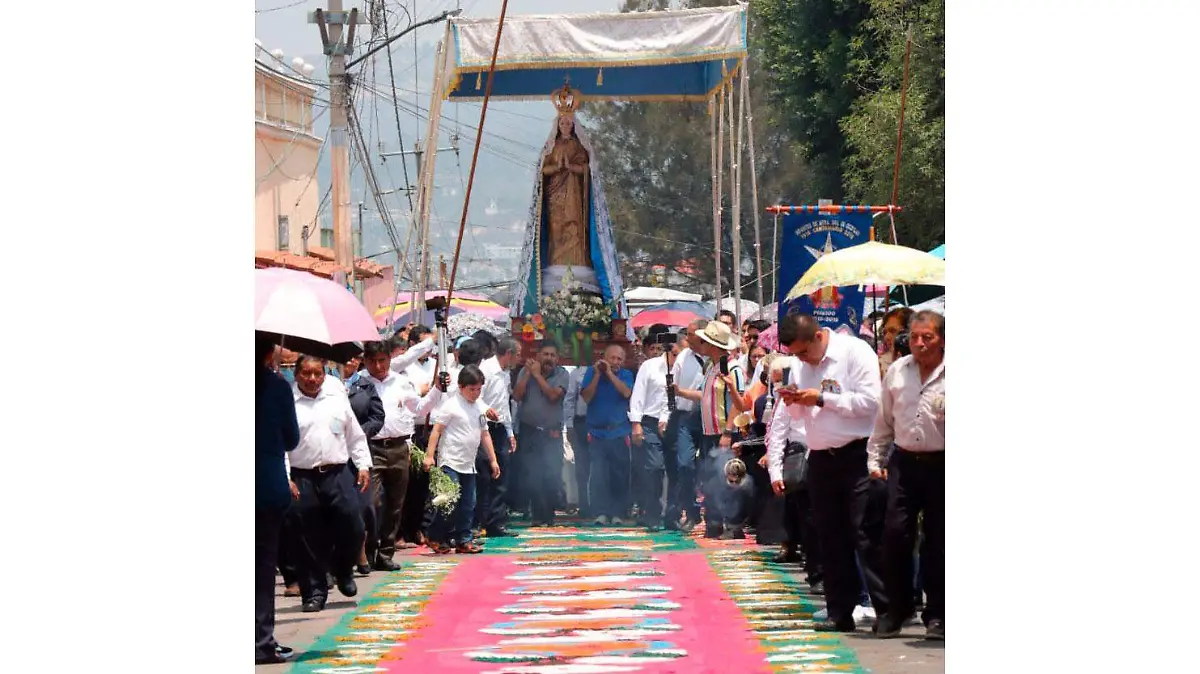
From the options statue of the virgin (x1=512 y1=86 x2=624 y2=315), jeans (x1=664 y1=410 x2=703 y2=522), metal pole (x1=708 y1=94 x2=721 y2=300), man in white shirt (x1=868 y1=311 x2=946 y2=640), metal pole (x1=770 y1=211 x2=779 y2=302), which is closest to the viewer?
man in white shirt (x1=868 y1=311 x2=946 y2=640)

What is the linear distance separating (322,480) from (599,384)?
216 inches

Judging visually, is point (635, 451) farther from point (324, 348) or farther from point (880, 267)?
point (324, 348)

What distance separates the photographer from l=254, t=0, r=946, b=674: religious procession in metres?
8.14

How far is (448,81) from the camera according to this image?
1421 centimetres

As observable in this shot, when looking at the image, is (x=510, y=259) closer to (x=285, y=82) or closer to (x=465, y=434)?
(x=465, y=434)

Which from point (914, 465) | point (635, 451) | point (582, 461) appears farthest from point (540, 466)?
point (914, 465)

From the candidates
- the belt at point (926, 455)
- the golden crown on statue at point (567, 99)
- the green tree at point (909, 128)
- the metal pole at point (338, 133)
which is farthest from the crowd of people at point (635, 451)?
the golden crown on statue at point (567, 99)

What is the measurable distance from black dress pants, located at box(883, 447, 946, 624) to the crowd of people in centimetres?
1

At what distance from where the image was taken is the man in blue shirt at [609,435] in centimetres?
1455

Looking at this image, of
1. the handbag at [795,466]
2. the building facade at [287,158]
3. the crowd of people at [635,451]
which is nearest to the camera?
the crowd of people at [635,451]

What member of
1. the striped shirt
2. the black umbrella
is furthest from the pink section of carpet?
the black umbrella

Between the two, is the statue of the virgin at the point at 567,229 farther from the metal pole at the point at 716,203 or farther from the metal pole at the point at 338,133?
the metal pole at the point at 338,133

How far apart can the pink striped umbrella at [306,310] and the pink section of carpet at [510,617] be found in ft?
5.17

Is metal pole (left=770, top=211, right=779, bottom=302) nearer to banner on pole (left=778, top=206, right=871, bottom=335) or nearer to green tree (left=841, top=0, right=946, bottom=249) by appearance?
banner on pole (left=778, top=206, right=871, bottom=335)
